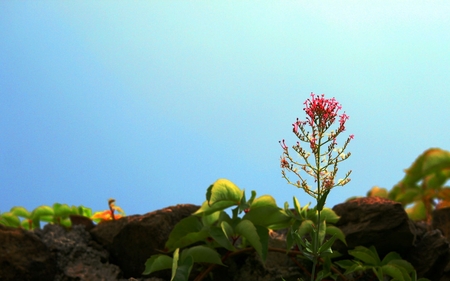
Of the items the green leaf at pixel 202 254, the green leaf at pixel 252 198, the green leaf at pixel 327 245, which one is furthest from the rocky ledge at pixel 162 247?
the green leaf at pixel 327 245

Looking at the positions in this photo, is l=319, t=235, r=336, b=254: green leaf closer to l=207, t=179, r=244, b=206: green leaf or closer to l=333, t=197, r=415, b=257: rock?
l=207, t=179, r=244, b=206: green leaf

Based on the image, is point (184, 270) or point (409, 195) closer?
point (184, 270)

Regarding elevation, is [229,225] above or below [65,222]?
below

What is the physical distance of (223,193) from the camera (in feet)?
8.24

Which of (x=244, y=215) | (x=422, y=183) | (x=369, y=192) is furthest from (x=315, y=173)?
(x=369, y=192)

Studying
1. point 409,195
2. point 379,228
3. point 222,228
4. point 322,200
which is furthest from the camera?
point 409,195

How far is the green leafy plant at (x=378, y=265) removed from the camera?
7.67 feet

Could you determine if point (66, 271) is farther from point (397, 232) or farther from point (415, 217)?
point (415, 217)

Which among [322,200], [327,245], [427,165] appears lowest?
[327,245]

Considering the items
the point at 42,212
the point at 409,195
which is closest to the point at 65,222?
the point at 42,212

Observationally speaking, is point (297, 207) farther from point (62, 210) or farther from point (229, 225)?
point (62, 210)

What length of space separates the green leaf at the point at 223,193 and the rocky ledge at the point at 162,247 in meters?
0.48

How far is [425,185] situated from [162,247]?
2886 millimetres

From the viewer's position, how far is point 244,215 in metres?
2.53
